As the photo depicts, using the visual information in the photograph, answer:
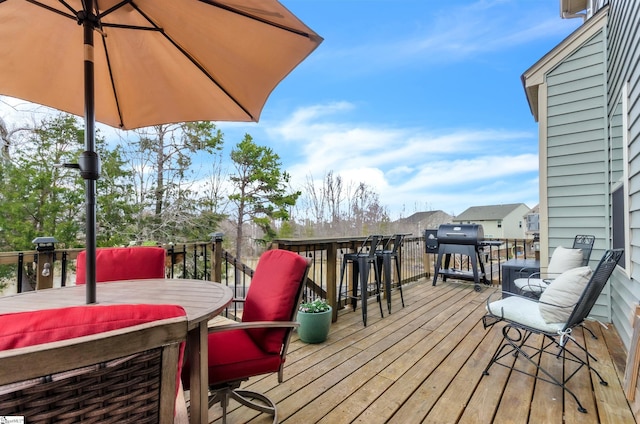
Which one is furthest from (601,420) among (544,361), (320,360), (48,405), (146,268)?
(146,268)

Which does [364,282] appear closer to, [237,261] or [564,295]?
[237,261]

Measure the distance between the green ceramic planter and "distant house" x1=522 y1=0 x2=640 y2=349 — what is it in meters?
2.85

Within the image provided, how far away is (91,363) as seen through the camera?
55cm

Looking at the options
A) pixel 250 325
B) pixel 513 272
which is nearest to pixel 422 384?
pixel 250 325

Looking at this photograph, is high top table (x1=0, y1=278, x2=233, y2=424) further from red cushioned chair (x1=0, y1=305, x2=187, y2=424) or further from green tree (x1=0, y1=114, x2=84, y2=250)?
green tree (x1=0, y1=114, x2=84, y2=250)

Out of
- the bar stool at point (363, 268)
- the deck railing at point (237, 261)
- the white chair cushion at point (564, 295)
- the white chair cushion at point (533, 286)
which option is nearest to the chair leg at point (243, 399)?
the deck railing at point (237, 261)

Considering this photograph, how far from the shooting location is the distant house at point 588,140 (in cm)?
318

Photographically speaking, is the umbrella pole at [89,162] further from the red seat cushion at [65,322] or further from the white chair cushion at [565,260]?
the white chair cushion at [565,260]

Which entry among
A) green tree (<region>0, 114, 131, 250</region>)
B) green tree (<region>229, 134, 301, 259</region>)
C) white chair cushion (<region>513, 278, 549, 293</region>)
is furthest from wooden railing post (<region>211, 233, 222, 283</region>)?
green tree (<region>229, 134, 301, 259</region>)

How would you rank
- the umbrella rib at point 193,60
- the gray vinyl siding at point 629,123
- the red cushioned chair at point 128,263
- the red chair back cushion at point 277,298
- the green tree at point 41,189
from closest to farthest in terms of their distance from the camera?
the red chair back cushion at point 277,298 < the umbrella rib at point 193,60 < the red cushioned chair at point 128,263 < the gray vinyl siding at point 629,123 < the green tree at point 41,189

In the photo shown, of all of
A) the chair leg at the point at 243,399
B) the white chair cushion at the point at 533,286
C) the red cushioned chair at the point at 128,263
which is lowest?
the chair leg at the point at 243,399

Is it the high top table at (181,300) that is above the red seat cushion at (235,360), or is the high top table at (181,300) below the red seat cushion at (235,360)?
above

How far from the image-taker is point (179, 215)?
36.7 feet

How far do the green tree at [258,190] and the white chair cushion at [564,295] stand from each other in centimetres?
1185
